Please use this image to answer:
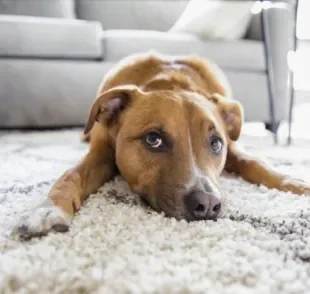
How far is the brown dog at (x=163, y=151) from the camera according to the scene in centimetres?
117

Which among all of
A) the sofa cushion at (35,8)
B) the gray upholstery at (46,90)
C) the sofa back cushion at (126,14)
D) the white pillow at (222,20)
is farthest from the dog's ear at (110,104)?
the sofa back cushion at (126,14)

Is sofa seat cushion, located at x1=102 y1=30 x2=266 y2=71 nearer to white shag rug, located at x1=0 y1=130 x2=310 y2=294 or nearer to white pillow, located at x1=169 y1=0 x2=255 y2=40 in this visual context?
white pillow, located at x1=169 y1=0 x2=255 y2=40

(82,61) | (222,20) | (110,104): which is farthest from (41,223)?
(222,20)

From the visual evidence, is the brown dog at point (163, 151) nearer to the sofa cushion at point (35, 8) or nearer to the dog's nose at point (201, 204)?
the dog's nose at point (201, 204)

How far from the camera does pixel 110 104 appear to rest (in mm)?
1530

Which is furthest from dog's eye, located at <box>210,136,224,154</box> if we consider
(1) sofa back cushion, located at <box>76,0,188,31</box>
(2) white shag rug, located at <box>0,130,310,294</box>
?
(1) sofa back cushion, located at <box>76,0,188,31</box>

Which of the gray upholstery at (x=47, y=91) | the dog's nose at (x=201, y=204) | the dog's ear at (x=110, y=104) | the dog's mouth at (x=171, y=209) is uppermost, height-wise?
the dog's ear at (x=110, y=104)

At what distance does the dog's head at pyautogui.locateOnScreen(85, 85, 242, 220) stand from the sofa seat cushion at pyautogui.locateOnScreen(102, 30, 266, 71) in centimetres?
154

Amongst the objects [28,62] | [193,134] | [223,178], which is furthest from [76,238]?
[28,62]

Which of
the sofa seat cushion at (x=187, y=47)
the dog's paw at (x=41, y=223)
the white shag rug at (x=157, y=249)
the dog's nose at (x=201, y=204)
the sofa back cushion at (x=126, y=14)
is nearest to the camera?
the white shag rug at (x=157, y=249)

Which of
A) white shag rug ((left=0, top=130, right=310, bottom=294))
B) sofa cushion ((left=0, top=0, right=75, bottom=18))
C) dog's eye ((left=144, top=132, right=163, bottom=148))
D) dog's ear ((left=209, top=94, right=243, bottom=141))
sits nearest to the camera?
white shag rug ((left=0, top=130, right=310, bottom=294))

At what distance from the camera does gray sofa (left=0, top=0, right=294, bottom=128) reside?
2.90m

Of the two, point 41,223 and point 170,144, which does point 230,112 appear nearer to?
point 170,144

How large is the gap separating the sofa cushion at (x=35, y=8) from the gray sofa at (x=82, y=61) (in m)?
0.61
